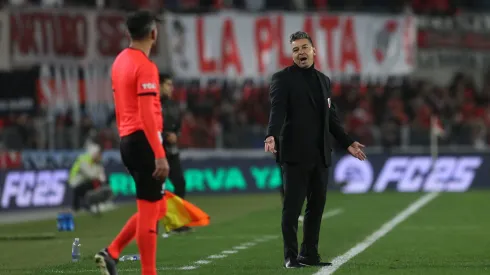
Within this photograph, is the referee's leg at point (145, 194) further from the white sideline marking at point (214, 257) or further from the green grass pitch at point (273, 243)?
the white sideline marking at point (214, 257)

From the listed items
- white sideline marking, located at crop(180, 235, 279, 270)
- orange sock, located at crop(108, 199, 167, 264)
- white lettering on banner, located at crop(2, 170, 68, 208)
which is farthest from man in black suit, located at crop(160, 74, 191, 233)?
white lettering on banner, located at crop(2, 170, 68, 208)

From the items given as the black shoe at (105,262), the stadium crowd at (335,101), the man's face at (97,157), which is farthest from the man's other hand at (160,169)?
the stadium crowd at (335,101)

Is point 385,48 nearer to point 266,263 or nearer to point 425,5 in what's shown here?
point 425,5

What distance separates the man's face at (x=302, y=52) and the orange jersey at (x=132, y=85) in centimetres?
241

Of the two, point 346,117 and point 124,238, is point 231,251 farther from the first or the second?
point 346,117

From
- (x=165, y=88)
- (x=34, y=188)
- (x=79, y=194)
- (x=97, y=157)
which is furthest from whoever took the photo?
(x=34, y=188)

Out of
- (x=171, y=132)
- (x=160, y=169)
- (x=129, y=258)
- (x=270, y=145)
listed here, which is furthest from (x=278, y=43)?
(x=160, y=169)

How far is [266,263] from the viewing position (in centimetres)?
1265

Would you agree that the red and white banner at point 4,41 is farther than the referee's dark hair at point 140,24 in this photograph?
Yes

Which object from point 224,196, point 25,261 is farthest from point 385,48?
point 25,261

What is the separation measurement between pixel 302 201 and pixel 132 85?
2.99m

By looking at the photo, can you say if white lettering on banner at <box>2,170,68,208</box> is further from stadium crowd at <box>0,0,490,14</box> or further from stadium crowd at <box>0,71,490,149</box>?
stadium crowd at <box>0,0,490,14</box>

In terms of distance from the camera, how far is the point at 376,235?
55.2 feet

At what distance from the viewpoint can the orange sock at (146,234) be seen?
963 cm
